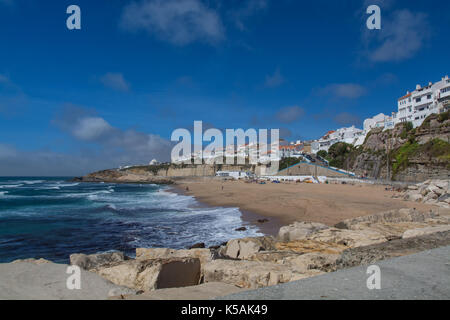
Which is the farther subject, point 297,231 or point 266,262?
point 297,231

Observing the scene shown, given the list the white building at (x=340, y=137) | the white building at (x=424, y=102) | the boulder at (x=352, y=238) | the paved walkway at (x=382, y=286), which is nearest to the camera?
the paved walkway at (x=382, y=286)

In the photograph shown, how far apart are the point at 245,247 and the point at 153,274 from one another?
10.8ft

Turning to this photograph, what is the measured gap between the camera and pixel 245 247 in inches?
283

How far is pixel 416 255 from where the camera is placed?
3.29m

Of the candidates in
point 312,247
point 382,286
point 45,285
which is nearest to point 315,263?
point 312,247

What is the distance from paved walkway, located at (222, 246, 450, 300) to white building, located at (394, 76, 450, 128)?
178 feet

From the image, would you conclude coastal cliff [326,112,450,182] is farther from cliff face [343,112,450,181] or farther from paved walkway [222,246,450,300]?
paved walkway [222,246,450,300]

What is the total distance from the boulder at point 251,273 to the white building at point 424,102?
178 ft

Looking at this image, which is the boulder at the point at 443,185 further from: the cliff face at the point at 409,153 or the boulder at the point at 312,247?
the boulder at the point at 312,247

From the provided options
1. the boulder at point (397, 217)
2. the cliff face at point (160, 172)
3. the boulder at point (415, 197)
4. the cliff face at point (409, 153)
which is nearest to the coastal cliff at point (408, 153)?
the cliff face at point (409, 153)

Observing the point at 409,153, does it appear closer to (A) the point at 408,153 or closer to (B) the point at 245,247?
(A) the point at 408,153

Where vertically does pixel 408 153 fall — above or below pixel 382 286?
above

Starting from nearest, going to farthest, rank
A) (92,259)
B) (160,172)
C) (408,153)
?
(92,259) < (408,153) < (160,172)

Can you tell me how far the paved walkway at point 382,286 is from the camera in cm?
215
